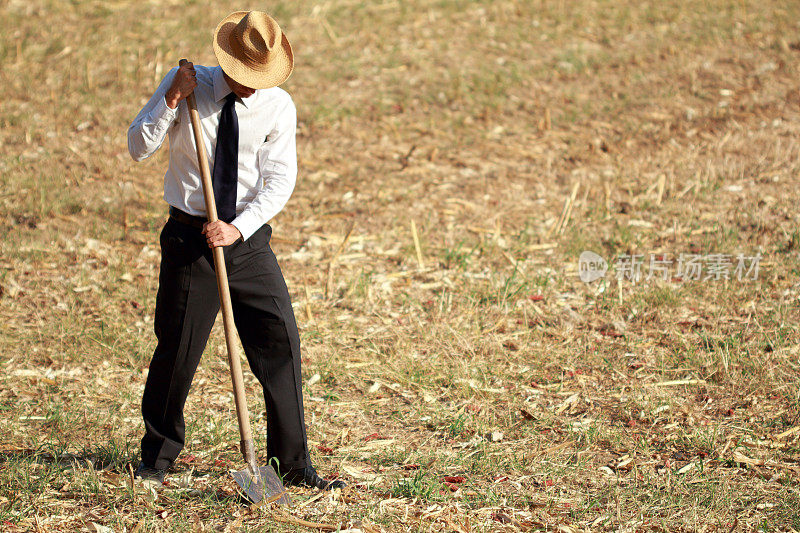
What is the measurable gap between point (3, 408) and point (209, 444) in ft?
4.32

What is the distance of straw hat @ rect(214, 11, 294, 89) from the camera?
3.51 meters

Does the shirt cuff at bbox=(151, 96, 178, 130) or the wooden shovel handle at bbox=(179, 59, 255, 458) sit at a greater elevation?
the shirt cuff at bbox=(151, 96, 178, 130)

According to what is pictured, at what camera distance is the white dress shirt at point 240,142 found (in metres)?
3.62

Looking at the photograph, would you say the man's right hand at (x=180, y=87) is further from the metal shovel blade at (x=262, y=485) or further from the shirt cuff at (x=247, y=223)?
the metal shovel blade at (x=262, y=485)

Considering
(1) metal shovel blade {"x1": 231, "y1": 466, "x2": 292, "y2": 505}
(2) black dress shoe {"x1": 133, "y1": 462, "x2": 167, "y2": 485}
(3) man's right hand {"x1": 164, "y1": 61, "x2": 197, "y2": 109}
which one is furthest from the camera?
(2) black dress shoe {"x1": 133, "y1": 462, "x2": 167, "y2": 485}

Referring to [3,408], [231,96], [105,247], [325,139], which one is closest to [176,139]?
[231,96]

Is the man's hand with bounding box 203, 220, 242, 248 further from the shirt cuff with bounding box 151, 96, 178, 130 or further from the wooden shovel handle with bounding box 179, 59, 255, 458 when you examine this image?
the shirt cuff with bounding box 151, 96, 178, 130

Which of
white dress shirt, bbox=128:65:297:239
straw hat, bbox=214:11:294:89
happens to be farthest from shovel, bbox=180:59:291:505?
straw hat, bbox=214:11:294:89

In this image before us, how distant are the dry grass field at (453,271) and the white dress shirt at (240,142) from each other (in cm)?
147

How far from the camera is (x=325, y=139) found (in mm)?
9000

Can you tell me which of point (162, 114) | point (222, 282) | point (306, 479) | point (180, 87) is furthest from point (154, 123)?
point (306, 479)

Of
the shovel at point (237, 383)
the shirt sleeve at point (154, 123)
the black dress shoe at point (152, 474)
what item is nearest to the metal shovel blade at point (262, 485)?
the shovel at point (237, 383)

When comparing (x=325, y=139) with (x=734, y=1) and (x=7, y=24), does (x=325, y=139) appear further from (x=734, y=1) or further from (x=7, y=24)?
(x=734, y=1)

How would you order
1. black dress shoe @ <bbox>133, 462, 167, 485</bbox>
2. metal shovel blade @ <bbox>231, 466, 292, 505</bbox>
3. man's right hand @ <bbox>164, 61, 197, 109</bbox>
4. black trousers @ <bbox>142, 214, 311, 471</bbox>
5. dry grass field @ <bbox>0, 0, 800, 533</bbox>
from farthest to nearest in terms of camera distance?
dry grass field @ <bbox>0, 0, 800, 533</bbox>, black dress shoe @ <bbox>133, 462, 167, 485</bbox>, metal shovel blade @ <bbox>231, 466, 292, 505</bbox>, black trousers @ <bbox>142, 214, 311, 471</bbox>, man's right hand @ <bbox>164, 61, 197, 109</bbox>
